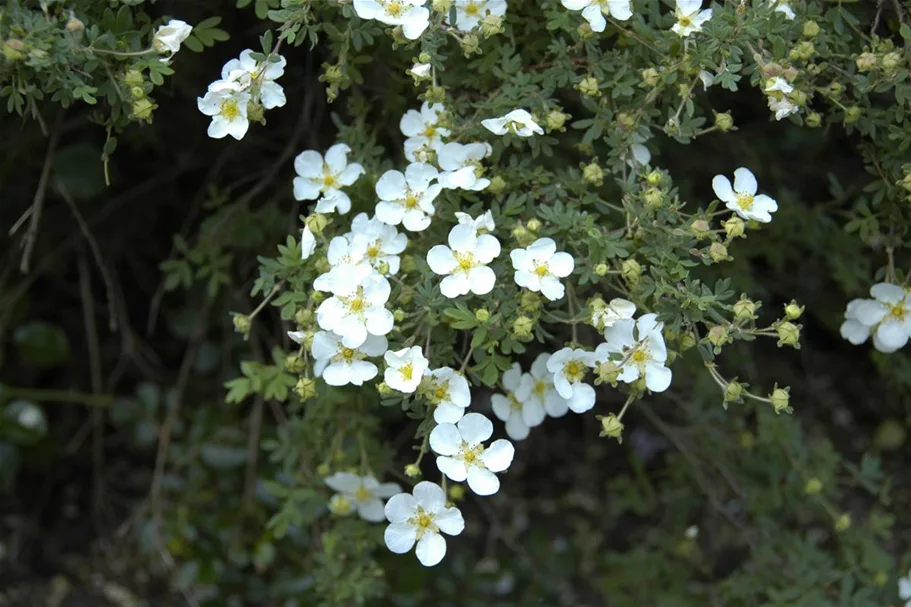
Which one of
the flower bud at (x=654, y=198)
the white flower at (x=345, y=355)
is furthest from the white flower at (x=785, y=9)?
the white flower at (x=345, y=355)

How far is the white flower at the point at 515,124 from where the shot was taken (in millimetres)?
1440

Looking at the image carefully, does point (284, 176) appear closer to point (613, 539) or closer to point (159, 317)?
point (159, 317)

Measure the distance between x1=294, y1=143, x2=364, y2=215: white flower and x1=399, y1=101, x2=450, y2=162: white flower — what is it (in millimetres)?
96

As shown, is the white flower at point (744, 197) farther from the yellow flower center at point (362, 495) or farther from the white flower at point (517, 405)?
the yellow flower center at point (362, 495)

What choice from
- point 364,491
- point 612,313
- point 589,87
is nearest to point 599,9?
point 589,87

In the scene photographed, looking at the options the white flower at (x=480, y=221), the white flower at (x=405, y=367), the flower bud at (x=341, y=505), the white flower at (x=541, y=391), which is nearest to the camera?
the white flower at (x=405, y=367)

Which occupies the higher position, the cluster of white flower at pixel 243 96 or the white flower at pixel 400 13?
the white flower at pixel 400 13

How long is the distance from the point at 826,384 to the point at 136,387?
1997mm

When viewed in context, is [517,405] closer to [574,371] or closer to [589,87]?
[574,371]

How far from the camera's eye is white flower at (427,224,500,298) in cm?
137

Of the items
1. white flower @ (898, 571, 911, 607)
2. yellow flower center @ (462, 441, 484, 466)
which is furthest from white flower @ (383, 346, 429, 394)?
white flower @ (898, 571, 911, 607)

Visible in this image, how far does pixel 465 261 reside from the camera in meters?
1.39

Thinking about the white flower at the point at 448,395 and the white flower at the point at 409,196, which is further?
the white flower at the point at 409,196

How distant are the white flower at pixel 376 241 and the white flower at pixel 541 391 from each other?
10.9 inches
